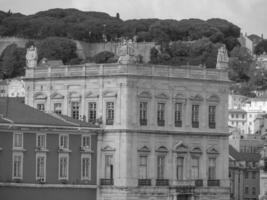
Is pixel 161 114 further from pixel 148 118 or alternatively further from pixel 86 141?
pixel 86 141

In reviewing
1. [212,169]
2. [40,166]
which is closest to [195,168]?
[212,169]

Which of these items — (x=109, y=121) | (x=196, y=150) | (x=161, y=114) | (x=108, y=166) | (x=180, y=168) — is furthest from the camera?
(x=196, y=150)

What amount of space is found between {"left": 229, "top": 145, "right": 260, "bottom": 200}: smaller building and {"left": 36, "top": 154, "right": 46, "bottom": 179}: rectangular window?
133 ft

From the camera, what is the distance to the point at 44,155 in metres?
93.8

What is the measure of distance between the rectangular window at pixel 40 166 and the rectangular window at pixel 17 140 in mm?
1350

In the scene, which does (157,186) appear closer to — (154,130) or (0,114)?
(154,130)

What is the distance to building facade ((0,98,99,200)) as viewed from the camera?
91.9m

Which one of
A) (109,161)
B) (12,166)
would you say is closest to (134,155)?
(109,161)

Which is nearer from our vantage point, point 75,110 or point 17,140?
point 17,140

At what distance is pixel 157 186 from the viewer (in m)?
98.1

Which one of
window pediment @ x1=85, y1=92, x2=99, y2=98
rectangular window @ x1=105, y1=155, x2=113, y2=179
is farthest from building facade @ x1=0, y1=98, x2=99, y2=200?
window pediment @ x1=85, y1=92, x2=99, y2=98

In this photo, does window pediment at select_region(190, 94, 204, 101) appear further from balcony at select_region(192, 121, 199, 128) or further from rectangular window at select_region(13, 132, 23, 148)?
rectangular window at select_region(13, 132, 23, 148)

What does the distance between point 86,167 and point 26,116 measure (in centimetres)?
499

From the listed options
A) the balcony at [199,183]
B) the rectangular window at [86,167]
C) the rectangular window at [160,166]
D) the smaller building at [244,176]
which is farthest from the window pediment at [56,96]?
the smaller building at [244,176]
